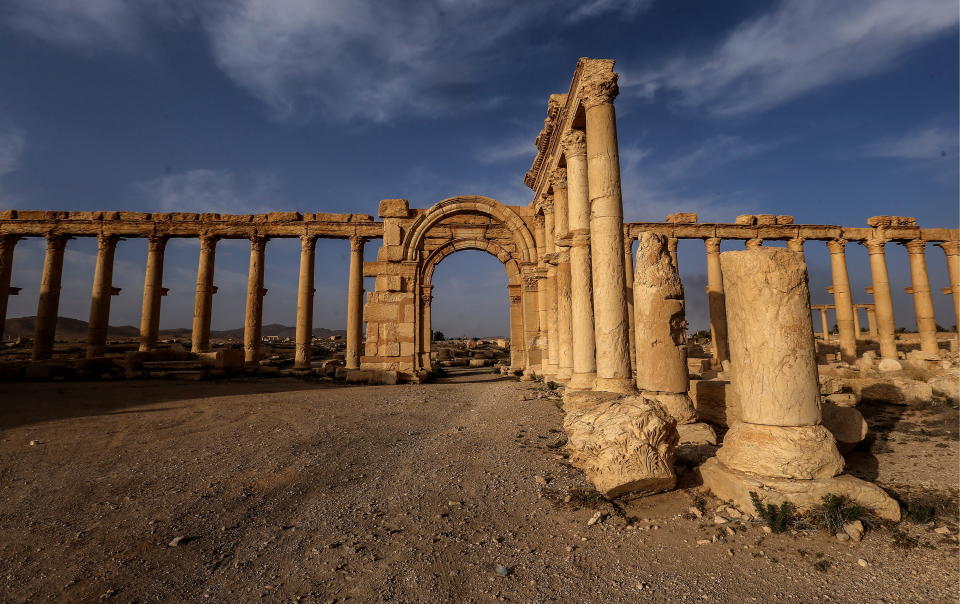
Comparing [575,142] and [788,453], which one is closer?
[788,453]

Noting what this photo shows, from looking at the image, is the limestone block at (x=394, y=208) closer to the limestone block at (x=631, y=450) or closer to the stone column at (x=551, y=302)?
the stone column at (x=551, y=302)

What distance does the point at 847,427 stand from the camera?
605 centimetres

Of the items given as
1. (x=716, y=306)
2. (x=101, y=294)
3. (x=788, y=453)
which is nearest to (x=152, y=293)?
(x=101, y=294)

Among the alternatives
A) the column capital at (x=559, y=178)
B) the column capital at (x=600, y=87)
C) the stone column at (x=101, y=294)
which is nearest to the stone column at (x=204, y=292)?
the stone column at (x=101, y=294)

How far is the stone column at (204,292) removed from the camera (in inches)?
869

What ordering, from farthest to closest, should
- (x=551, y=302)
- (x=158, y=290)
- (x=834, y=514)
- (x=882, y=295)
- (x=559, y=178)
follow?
(x=882, y=295), (x=158, y=290), (x=551, y=302), (x=559, y=178), (x=834, y=514)

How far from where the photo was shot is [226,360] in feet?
63.5

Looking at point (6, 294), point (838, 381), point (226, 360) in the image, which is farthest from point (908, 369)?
point (6, 294)

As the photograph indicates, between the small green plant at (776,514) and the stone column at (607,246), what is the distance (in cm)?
418

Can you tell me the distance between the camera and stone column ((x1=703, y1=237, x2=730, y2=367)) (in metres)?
20.9

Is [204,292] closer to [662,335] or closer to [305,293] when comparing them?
[305,293]

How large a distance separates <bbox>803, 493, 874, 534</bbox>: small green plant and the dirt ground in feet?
0.63

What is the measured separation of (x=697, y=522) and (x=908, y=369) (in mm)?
15324

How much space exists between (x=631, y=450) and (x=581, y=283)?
20.5 ft
